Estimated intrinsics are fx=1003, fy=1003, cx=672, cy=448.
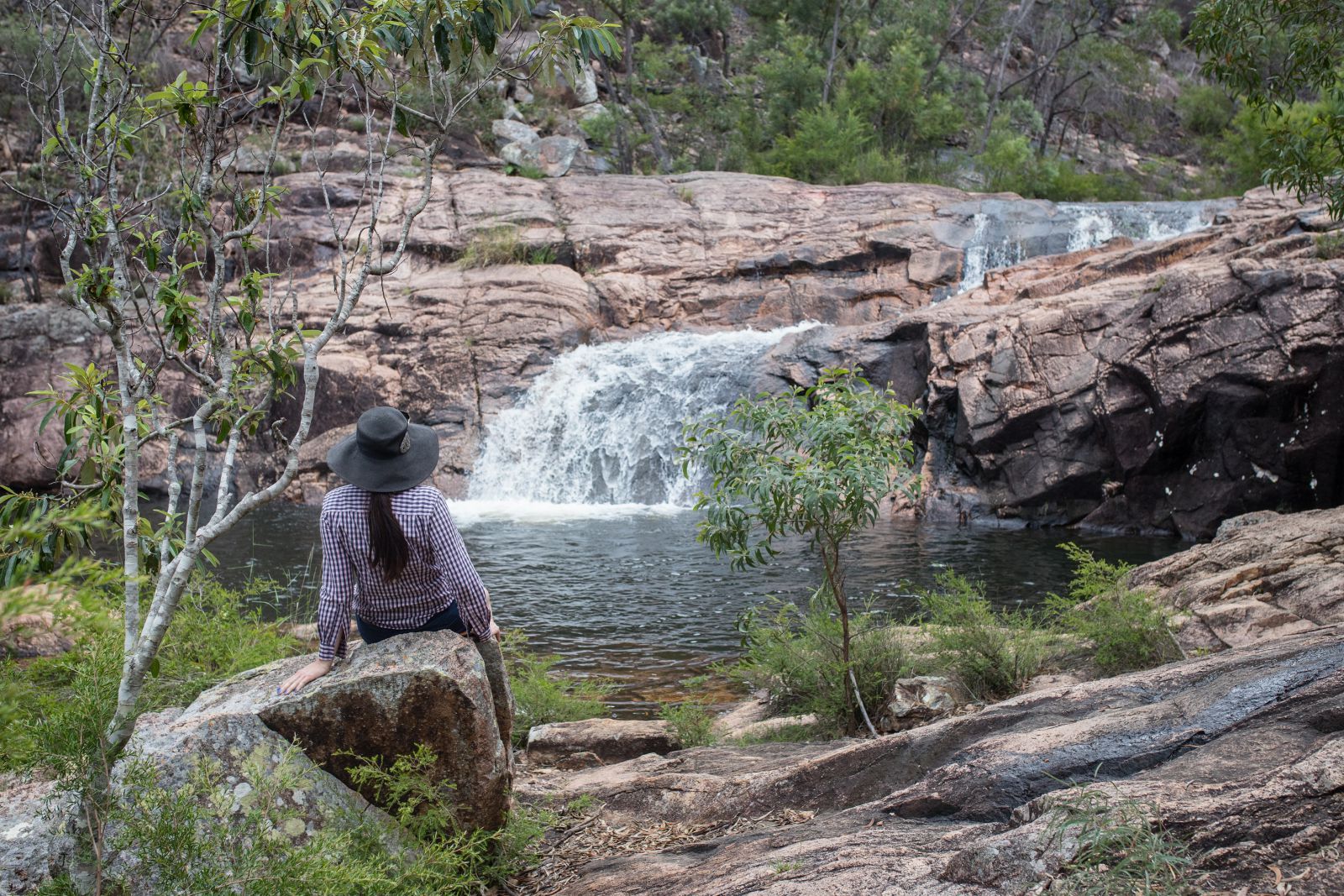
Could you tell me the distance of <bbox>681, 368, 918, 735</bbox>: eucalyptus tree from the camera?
5289 mm

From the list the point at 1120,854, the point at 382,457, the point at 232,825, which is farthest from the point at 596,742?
the point at 1120,854

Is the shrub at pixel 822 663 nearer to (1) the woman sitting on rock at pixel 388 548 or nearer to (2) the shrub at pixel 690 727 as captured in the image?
(2) the shrub at pixel 690 727

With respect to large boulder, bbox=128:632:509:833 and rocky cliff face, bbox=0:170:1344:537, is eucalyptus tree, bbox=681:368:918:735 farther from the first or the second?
rocky cliff face, bbox=0:170:1344:537

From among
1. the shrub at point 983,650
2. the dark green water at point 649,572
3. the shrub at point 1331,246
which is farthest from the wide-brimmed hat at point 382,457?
the shrub at point 1331,246

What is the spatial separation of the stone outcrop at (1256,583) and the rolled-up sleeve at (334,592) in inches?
171

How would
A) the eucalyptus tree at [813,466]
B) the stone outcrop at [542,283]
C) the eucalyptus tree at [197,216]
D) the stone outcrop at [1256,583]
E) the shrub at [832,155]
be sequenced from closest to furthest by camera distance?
1. the eucalyptus tree at [197,216]
2. the eucalyptus tree at [813,466]
3. the stone outcrop at [1256,583]
4. the stone outcrop at [542,283]
5. the shrub at [832,155]

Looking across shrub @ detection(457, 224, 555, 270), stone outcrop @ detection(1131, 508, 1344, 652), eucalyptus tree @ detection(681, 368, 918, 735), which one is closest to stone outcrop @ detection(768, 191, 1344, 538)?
stone outcrop @ detection(1131, 508, 1344, 652)

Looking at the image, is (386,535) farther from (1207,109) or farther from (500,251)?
(1207,109)

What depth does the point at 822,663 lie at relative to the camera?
19.3ft

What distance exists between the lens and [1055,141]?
128 feet

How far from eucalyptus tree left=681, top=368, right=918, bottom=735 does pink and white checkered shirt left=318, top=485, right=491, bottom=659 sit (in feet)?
6.52

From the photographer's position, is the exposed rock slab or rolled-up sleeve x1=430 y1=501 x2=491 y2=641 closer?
the exposed rock slab

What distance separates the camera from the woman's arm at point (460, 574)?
359cm

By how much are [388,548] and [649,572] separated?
27.5 ft
